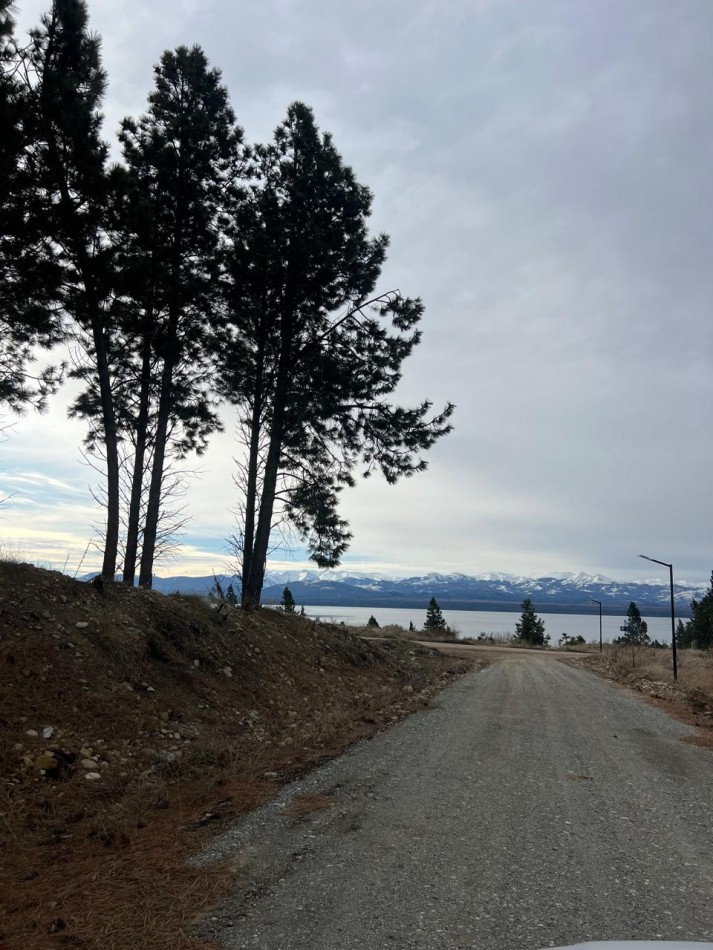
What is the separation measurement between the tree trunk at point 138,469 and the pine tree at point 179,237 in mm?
24

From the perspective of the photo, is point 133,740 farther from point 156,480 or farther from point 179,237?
point 179,237

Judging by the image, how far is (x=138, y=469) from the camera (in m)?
14.5

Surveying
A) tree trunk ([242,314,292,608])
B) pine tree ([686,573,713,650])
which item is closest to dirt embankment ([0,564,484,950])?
tree trunk ([242,314,292,608])

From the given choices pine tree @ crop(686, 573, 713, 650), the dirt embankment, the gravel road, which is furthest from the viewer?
pine tree @ crop(686, 573, 713, 650)

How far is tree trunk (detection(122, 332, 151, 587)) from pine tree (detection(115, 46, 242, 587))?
2 cm

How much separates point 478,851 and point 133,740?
4467 millimetres

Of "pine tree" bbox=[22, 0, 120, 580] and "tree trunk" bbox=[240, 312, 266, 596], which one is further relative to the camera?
"tree trunk" bbox=[240, 312, 266, 596]

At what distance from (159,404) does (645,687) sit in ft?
55.3

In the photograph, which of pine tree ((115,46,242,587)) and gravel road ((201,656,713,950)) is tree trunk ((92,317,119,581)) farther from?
gravel road ((201,656,713,950))

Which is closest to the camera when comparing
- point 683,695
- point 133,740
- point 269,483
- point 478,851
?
point 478,851

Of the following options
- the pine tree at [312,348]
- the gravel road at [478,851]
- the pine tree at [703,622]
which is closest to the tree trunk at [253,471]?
the pine tree at [312,348]

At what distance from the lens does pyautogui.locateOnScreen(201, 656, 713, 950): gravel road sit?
11.4 feet

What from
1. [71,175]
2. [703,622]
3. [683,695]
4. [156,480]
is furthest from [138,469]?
[703,622]

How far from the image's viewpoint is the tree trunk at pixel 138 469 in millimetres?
13852
